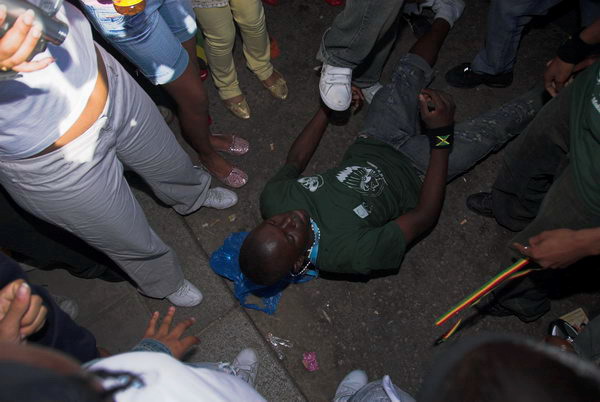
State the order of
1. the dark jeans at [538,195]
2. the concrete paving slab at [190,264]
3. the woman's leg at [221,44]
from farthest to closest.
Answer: the concrete paving slab at [190,264] → the woman's leg at [221,44] → the dark jeans at [538,195]

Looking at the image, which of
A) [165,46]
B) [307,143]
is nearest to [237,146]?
[307,143]

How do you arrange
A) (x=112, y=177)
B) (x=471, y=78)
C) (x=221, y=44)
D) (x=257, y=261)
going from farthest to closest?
(x=471, y=78), (x=221, y=44), (x=257, y=261), (x=112, y=177)

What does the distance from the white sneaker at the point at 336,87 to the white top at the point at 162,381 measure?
2.09 m

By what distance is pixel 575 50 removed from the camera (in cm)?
242

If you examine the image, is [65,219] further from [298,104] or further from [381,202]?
[298,104]

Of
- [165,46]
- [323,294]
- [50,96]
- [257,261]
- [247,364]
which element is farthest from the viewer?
[323,294]

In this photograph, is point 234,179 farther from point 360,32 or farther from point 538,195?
point 538,195

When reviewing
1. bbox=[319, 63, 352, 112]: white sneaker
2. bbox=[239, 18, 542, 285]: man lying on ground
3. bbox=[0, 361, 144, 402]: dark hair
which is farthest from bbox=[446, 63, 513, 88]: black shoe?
bbox=[0, 361, 144, 402]: dark hair

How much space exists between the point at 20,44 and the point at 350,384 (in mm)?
2407

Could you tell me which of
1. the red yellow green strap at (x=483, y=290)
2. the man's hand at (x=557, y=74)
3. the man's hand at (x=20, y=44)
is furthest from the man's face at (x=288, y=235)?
the man's hand at (x=557, y=74)

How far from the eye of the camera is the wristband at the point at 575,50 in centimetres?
239

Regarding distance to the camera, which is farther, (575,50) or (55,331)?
(575,50)

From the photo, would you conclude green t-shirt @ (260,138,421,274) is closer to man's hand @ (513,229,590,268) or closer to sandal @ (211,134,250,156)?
man's hand @ (513,229,590,268)

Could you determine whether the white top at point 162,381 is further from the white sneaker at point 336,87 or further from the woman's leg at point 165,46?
the white sneaker at point 336,87
